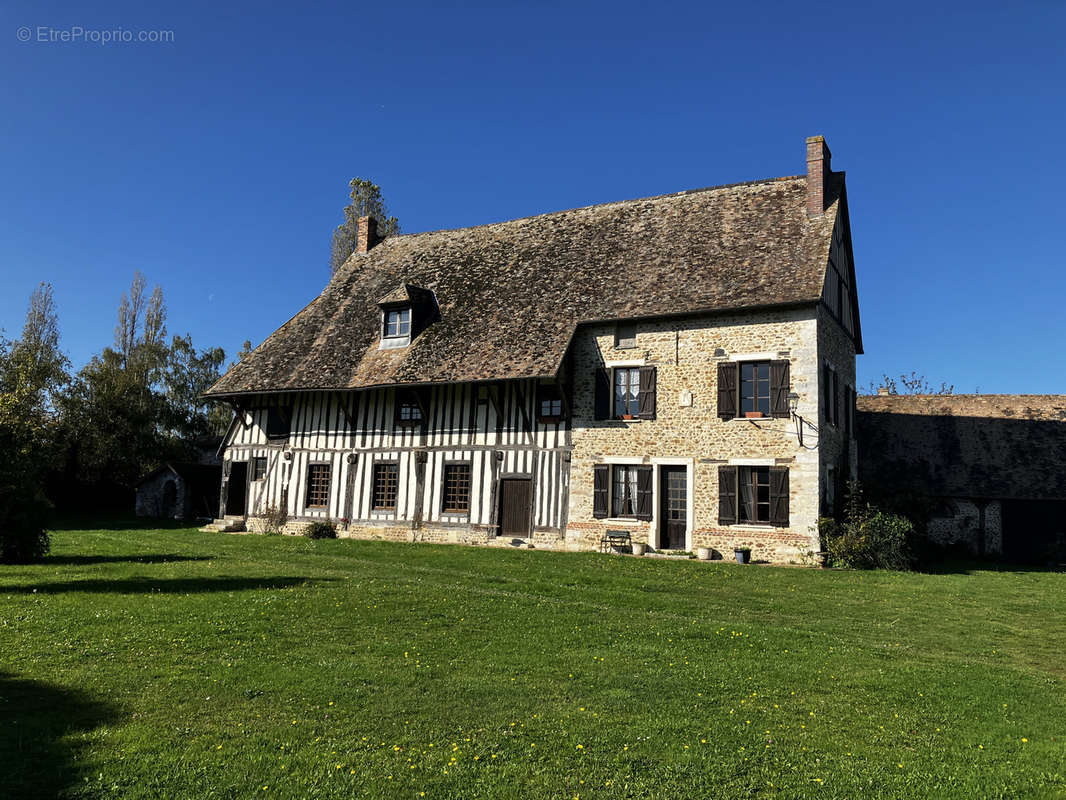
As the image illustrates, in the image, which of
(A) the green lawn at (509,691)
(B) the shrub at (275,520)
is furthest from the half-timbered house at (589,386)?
(A) the green lawn at (509,691)

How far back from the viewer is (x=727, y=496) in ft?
60.3

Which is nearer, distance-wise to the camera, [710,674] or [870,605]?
[710,674]

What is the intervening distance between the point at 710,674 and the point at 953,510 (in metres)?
19.3

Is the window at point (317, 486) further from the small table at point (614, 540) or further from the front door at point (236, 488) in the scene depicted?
the small table at point (614, 540)

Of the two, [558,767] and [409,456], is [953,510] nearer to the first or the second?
[409,456]

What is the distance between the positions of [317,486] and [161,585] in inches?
486

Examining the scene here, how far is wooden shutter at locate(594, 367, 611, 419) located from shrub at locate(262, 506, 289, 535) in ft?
35.7

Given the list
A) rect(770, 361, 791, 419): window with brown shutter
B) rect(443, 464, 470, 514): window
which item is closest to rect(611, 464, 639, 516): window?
rect(770, 361, 791, 419): window with brown shutter

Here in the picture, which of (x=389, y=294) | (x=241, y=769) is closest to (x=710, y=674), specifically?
(x=241, y=769)

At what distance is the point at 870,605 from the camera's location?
480 inches

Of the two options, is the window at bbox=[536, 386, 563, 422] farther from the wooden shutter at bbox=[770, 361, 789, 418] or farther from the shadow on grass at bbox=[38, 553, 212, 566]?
the shadow on grass at bbox=[38, 553, 212, 566]

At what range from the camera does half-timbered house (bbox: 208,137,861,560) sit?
18.3 m

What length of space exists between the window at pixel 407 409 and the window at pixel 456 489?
1802 mm

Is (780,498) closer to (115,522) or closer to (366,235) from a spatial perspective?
(366,235)
